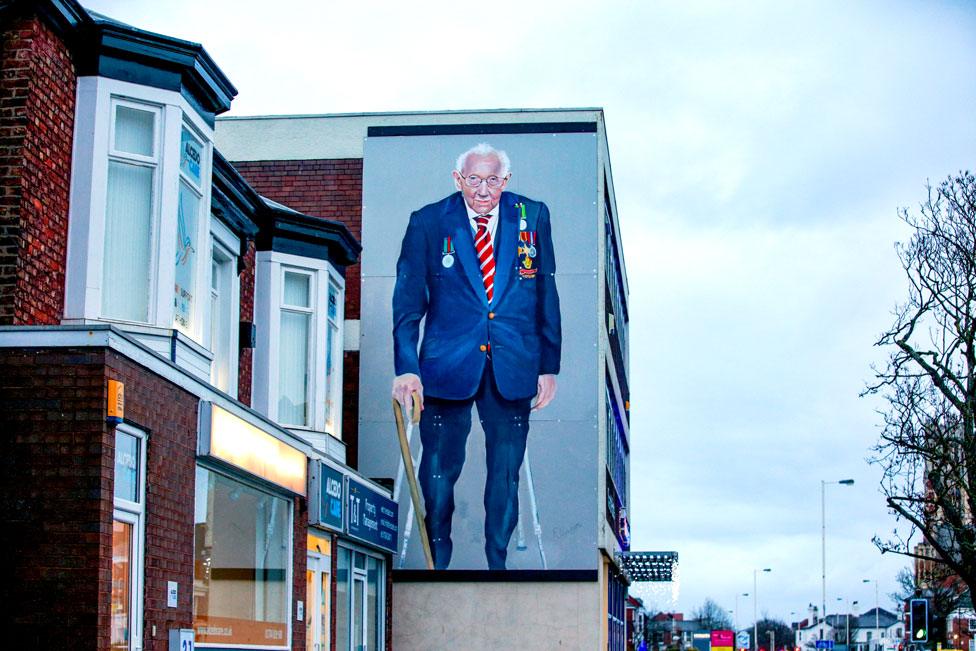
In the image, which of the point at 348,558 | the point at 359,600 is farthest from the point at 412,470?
the point at 348,558

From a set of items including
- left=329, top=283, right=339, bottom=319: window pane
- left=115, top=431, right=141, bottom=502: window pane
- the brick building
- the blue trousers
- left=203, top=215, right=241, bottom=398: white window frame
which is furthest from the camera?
the blue trousers

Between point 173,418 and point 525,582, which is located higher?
point 173,418

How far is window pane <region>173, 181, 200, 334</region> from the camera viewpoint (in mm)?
16031

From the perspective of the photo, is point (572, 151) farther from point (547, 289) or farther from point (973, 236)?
point (973, 236)

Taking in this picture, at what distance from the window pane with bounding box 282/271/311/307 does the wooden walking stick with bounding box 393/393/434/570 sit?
5.98 m

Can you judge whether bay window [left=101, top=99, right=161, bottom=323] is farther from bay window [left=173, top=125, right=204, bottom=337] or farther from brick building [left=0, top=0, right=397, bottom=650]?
bay window [left=173, top=125, right=204, bottom=337]

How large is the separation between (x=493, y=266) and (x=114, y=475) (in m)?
16.4

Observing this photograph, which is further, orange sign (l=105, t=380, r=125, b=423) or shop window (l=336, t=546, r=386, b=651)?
shop window (l=336, t=546, r=386, b=651)

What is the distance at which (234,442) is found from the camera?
16516mm

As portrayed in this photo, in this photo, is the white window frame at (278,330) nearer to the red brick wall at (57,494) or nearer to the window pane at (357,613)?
the window pane at (357,613)

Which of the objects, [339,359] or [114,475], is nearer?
[114,475]

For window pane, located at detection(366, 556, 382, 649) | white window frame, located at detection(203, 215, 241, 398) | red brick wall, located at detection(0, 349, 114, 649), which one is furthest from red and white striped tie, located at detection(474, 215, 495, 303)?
red brick wall, located at detection(0, 349, 114, 649)

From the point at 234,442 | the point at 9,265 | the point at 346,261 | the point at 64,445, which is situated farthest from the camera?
the point at 346,261

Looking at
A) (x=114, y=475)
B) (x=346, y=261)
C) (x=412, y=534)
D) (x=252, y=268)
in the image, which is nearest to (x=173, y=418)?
(x=114, y=475)
